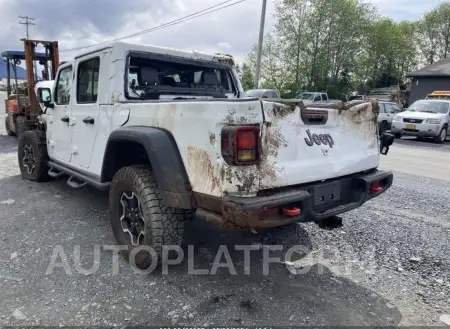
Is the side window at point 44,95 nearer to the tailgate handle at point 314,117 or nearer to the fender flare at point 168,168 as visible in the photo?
the fender flare at point 168,168

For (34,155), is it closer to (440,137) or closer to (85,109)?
(85,109)

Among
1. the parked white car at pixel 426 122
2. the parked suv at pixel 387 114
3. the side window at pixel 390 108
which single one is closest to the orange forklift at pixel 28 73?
the parked white car at pixel 426 122

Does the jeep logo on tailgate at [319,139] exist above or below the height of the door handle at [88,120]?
below

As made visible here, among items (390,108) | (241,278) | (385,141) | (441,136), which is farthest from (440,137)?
(241,278)

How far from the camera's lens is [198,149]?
2.56 metres

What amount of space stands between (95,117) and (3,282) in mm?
1729

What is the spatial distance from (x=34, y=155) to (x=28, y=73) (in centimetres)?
464

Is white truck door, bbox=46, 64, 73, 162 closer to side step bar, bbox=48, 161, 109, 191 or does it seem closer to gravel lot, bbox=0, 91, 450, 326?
side step bar, bbox=48, 161, 109, 191

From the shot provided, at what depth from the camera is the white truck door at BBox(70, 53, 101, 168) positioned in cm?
386

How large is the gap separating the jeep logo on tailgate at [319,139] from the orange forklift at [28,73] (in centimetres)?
626

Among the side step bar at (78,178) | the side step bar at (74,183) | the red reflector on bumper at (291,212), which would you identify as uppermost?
the red reflector on bumper at (291,212)

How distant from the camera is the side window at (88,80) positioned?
390 cm

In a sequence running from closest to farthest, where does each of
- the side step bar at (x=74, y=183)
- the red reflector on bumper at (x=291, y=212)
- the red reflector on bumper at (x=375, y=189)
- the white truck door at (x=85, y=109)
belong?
the red reflector on bumper at (x=291, y=212)
the red reflector on bumper at (x=375, y=189)
the white truck door at (x=85, y=109)
the side step bar at (x=74, y=183)

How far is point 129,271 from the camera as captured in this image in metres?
3.16
